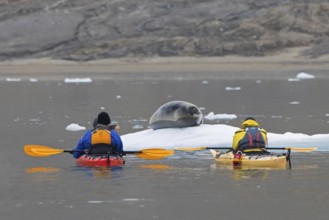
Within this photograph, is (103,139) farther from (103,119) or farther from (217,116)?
(217,116)

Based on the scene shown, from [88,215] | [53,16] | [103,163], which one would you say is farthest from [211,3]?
[88,215]

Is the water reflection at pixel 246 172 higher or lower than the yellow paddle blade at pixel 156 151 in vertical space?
lower

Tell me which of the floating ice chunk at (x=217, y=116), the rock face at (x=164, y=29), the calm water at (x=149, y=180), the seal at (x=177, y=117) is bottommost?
the calm water at (x=149, y=180)

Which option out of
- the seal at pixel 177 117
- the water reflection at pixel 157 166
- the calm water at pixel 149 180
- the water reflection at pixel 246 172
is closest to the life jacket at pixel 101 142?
the calm water at pixel 149 180

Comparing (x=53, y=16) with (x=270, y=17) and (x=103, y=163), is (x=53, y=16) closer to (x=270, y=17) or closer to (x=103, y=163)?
(x=270, y=17)

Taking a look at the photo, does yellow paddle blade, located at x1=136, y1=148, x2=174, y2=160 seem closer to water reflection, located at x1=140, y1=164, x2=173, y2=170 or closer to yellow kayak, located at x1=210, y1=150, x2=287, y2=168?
water reflection, located at x1=140, y1=164, x2=173, y2=170

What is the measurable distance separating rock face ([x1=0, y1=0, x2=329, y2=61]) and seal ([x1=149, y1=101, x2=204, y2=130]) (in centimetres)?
3404

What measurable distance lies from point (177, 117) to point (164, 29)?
39.2 meters

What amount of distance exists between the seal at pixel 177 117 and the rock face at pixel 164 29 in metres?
34.0

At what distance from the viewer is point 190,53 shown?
2103 inches

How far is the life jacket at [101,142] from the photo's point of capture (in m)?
15.6

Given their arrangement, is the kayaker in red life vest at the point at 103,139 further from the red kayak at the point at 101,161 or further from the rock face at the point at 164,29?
the rock face at the point at 164,29

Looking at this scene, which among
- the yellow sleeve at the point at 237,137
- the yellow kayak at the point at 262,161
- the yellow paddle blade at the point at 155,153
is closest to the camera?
the yellow kayak at the point at 262,161

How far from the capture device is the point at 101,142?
51.4 ft
